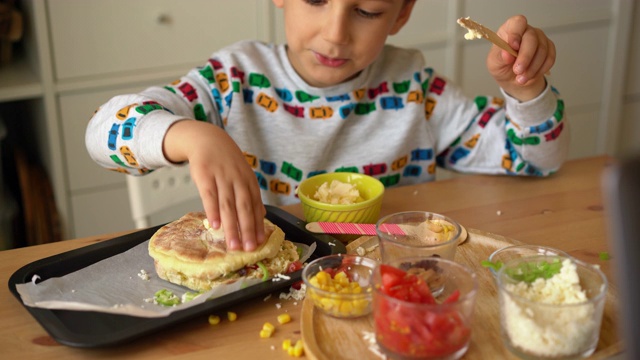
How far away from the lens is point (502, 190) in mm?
1351

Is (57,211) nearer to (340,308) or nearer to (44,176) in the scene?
(44,176)

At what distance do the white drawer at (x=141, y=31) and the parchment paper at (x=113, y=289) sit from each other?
124 cm

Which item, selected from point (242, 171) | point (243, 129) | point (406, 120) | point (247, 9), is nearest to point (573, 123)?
point (247, 9)

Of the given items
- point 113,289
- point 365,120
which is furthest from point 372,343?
point 365,120

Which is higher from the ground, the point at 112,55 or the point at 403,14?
the point at 403,14

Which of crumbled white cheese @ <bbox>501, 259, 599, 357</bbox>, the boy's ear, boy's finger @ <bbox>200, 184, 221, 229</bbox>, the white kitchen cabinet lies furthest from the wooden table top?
the white kitchen cabinet

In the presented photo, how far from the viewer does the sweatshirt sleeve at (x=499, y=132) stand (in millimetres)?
1389

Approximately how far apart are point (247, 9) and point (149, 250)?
144cm

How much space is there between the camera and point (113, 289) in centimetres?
97

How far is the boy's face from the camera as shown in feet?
4.19

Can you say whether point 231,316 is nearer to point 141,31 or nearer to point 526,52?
point 526,52

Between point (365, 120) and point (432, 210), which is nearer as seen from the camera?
point (432, 210)

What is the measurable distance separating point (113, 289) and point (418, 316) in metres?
0.42

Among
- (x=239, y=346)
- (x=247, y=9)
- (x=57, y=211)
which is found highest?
(x=247, y=9)
